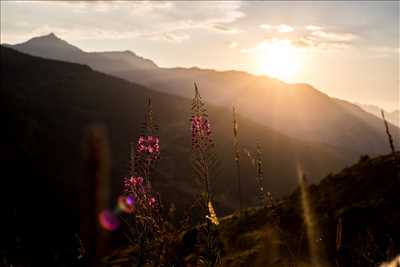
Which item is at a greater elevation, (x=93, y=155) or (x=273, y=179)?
(x=93, y=155)

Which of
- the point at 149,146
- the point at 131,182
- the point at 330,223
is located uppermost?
the point at 149,146

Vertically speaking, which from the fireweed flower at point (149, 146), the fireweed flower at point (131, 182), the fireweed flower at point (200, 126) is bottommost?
the fireweed flower at point (131, 182)

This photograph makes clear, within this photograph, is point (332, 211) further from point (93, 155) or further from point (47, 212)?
point (47, 212)

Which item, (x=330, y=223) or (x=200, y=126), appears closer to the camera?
(x=200, y=126)

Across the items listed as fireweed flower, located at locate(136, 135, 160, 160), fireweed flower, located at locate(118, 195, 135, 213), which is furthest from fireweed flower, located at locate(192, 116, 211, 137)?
fireweed flower, located at locate(118, 195, 135, 213)

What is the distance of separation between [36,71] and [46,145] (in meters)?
65.9

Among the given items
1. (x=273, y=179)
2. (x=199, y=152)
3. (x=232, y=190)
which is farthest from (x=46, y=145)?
(x=199, y=152)

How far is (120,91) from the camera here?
142250mm

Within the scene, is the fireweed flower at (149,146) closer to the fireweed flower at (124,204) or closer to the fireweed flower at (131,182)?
the fireweed flower at (131,182)

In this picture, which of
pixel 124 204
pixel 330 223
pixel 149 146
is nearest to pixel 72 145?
pixel 330 223

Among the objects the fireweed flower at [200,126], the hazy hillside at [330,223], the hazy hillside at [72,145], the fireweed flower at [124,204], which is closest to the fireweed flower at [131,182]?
the fireweed flower at [124,204]

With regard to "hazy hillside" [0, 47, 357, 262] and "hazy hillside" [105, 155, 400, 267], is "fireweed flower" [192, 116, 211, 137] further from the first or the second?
"hazy hillside" [0, 47, 357, 262]

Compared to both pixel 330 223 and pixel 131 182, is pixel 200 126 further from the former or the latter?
pixel 330 223

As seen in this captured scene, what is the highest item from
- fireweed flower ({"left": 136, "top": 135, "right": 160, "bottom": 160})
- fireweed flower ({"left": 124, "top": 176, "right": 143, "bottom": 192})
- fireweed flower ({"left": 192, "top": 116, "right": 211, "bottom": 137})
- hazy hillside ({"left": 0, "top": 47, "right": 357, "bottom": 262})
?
fireweed flower ({"left": 192, "top": 116, "right": 211, "bottom": 137})
